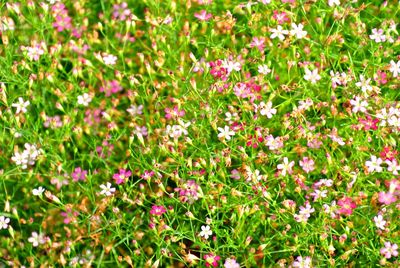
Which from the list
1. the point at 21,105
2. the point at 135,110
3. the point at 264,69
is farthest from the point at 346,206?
the point at 21,105

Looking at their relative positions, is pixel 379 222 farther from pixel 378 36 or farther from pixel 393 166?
pixel 378 36

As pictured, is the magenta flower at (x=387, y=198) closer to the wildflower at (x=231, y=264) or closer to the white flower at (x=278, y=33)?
the wildflower at (x=231, y=264)

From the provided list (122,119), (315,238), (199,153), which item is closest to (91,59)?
(122,119)

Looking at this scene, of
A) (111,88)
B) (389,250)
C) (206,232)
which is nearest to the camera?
(389,250)

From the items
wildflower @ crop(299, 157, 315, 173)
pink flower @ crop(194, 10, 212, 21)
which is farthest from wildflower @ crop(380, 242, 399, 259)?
pink flower @ crop(194, 10, 212, 21)

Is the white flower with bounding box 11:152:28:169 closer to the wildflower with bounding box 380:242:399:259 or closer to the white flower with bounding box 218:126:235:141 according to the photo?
the white flower with bounding box 218:126:235:141

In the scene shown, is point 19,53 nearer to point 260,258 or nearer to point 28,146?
point 28,146
